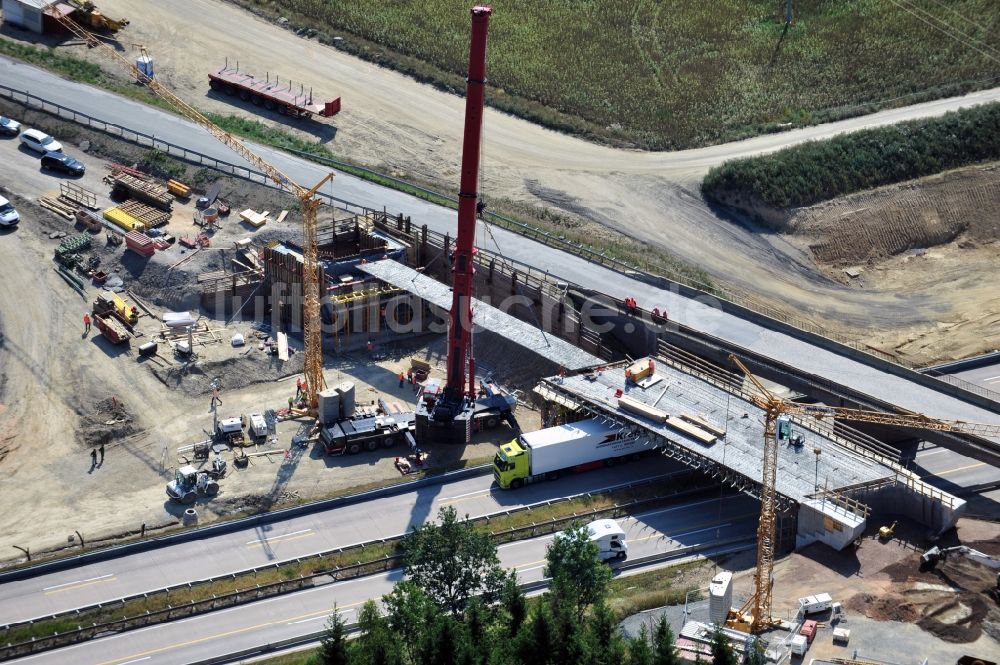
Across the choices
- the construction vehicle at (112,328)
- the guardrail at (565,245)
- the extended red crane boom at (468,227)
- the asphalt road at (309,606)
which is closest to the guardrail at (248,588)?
the asphalt road at (309,606)

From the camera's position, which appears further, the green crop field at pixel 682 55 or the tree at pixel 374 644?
the green crop field at pixel 682 55

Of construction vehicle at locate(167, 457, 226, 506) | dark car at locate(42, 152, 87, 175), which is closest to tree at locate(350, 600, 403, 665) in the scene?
construction vehicle at locate(167, 457, 226, 506)

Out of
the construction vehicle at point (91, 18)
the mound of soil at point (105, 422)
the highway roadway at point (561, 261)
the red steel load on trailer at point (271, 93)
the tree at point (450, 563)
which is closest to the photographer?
the tree at point (450, 563)

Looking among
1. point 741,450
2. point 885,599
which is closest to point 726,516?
point 741,450

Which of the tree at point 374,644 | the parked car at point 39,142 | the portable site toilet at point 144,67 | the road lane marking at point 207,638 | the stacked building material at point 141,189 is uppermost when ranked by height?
the portable site toilet at point 144,67

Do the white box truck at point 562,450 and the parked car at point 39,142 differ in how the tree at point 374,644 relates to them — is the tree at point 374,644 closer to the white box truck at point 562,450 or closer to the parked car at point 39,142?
the white box truck at point 562,450

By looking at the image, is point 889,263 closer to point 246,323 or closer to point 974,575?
point 974,575
